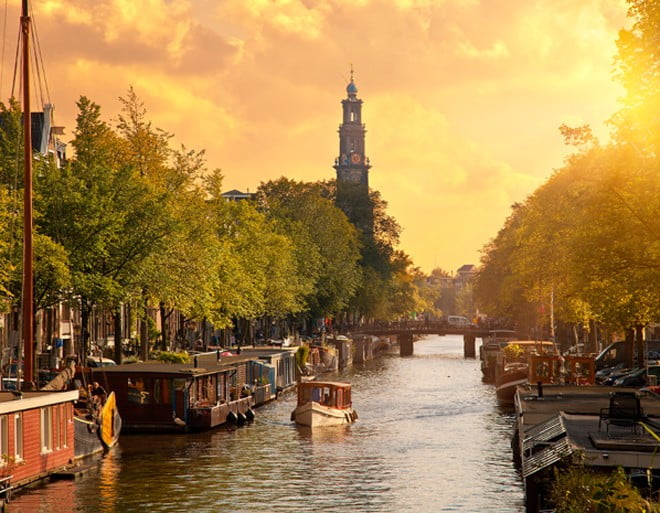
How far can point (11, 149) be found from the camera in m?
60.0

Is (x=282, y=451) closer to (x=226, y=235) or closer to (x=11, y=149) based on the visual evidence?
(x=11, y=149)

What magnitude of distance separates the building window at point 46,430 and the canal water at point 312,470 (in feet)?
4.32

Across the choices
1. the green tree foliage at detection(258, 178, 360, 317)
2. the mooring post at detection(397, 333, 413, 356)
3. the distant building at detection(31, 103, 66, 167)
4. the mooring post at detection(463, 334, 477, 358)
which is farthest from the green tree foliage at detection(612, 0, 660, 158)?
the mooring post at detection(397, 333, 413, 356)

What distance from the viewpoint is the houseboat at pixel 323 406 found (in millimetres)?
62625

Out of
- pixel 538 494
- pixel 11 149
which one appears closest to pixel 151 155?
pixel 11 149

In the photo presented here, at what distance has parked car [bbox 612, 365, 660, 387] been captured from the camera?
223 feet

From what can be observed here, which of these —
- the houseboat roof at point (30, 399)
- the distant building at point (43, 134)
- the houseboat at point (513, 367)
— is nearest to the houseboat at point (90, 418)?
the houseboat roof at point (30, 399)

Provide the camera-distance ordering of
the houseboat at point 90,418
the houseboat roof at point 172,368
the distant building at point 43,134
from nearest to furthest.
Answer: the houseboat at point 90,418 < the houseboat roof at point 172,368 < the distant building at point 43,134

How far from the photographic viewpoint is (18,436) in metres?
38.6

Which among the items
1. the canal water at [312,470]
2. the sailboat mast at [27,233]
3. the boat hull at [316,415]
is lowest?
the canal water at [312,470]

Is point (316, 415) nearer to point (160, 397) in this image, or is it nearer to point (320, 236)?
point (160, 397)

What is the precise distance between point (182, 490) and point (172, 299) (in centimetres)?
2988

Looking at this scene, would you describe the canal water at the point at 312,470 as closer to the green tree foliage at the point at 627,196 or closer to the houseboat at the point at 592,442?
the houseboat at the point at 592,442

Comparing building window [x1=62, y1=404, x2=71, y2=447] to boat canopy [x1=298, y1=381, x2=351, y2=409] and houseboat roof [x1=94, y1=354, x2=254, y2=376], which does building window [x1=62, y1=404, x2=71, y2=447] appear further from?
boat canopy [x1=298, y1=381, x2=351, y2=409]
